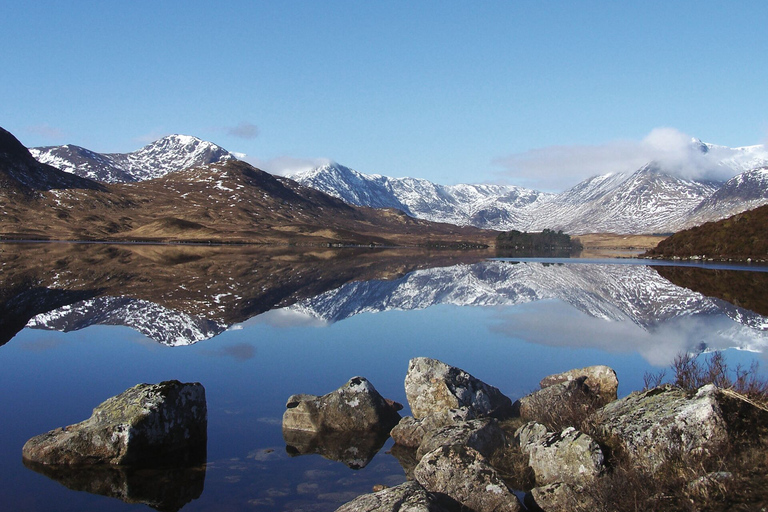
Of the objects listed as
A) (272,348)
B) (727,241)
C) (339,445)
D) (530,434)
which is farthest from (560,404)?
(727,241)

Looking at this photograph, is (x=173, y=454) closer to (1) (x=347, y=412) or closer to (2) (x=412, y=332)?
(1) (x=347, y=412)

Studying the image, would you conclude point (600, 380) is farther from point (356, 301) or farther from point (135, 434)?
point (356, 301)

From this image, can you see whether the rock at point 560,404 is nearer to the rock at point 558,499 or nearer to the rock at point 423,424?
the rock at point 423,424

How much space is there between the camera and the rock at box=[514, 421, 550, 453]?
1261cm

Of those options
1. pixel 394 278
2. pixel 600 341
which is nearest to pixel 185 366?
pixel 600 341

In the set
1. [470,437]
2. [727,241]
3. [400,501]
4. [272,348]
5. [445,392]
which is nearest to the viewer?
[400,501]

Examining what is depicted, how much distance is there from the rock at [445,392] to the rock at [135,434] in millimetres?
5943

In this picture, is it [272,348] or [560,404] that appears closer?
[560,404]

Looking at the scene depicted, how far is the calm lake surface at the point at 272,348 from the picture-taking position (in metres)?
12.7

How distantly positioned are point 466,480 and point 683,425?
4.14m

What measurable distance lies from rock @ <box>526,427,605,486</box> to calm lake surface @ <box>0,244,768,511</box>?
3.32m

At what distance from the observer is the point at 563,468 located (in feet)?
36.9

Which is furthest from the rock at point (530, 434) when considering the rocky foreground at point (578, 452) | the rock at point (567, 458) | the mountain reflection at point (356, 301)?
the mountain reflection at point (356, 301)

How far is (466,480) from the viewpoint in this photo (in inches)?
436
